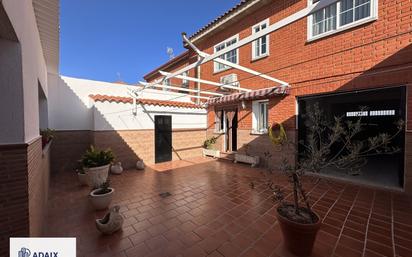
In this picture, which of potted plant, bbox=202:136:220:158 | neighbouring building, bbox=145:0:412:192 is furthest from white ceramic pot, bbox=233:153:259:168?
potted plant, bbox=202:136:220:158

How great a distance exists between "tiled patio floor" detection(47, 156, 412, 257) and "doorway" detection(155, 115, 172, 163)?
3645mm

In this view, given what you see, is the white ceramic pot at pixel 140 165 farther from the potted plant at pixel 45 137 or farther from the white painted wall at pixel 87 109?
the potted plant at pixel 45 137

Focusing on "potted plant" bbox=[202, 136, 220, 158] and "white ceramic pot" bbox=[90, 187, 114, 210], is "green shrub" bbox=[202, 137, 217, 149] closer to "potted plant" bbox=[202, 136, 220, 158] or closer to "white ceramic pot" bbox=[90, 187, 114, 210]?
"potted plant" bbox=[202, 136, 220, 158]

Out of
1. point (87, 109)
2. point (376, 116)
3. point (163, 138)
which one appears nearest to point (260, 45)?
point (376, 116)

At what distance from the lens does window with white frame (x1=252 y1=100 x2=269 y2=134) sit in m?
9.32

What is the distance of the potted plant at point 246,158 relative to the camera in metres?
9.08

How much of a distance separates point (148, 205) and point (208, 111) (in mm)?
8385

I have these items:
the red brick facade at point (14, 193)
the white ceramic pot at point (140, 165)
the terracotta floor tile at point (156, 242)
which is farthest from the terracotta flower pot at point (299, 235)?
the white ceramic pot at point (140, 165)

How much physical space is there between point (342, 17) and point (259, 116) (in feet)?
16.7

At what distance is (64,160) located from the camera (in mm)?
8406

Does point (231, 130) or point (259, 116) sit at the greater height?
point (259, 116)

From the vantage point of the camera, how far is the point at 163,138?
10.6 metres

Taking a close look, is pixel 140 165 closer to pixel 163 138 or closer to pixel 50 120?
pixel 163 138

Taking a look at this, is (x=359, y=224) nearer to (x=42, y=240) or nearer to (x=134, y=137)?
(x=42, y=240)
